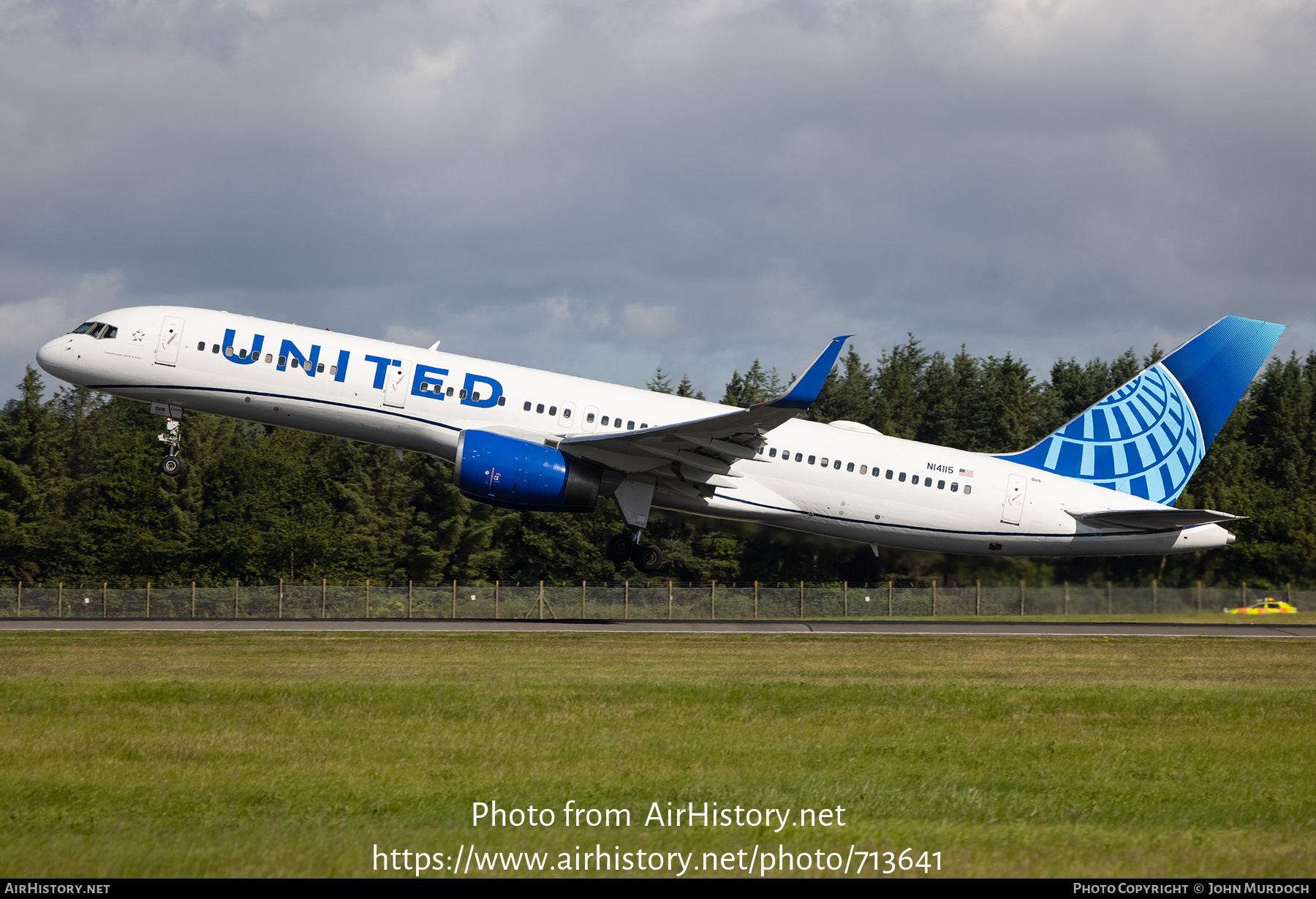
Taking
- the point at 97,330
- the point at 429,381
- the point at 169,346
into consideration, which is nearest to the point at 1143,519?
the point at 429,381

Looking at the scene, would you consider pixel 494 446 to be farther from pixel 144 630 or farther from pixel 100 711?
pixel 100 711

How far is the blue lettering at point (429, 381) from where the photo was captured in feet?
102

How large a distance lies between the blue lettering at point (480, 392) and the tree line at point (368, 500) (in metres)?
22.4

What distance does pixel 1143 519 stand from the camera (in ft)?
108

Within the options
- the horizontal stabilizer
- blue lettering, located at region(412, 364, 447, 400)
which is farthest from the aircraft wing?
the horizontal stabilizer

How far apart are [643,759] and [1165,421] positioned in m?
27.7

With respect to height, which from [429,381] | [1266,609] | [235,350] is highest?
[235,350]

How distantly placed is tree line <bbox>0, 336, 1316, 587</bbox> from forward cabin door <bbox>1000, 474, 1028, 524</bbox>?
19.2 m

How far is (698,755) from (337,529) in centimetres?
5786

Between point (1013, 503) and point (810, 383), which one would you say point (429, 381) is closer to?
point (810, 383)

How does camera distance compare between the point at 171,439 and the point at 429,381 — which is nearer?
the point at 429,381

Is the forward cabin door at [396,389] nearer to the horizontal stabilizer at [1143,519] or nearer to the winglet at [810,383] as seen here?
the winglet at [810,383]

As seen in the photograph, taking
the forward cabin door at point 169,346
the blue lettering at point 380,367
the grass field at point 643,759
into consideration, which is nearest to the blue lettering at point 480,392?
the blue lettering at point 380,367

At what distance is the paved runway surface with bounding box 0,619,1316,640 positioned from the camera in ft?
99.6
